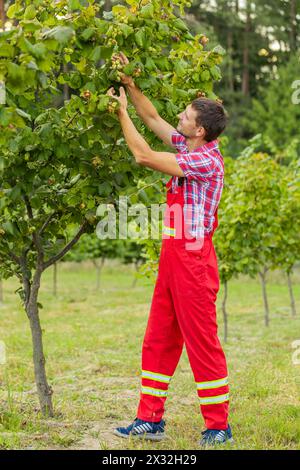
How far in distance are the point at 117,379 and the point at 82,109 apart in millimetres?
3462

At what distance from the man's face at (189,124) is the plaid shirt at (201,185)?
0.10 meters

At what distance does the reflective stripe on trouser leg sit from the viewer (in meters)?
4.12

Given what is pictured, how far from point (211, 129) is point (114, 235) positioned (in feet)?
3.15

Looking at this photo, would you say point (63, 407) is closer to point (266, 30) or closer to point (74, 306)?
point (74, 306)

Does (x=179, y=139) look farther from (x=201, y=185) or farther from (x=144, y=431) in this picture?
(x=144, y=431)

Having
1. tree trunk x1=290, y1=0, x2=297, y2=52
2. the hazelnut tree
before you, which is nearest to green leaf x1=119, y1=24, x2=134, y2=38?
the hazelnut tree

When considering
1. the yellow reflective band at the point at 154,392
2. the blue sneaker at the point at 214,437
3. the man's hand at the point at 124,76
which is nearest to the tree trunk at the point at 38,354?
the yellow reflective band at the point at 154,392

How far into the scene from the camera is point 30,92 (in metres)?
4.00

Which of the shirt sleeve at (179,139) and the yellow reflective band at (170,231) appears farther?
the shirt sleeve at (179,139)

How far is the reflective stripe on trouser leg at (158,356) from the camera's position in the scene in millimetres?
4125

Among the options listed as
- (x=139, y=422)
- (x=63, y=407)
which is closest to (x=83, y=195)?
(x=139, y=422)

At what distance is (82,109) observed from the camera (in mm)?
3912

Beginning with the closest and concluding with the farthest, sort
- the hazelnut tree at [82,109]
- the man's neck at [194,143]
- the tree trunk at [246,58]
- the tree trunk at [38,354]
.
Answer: the hazelnut tree at [82,109], the man's neck at [194,143], the tree trunk at [38,354], the tree trunk at [246,58]

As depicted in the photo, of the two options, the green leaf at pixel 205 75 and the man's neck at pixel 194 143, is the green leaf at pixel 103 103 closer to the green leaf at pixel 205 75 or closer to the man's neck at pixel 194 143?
the man's neck at pixel 194 143
